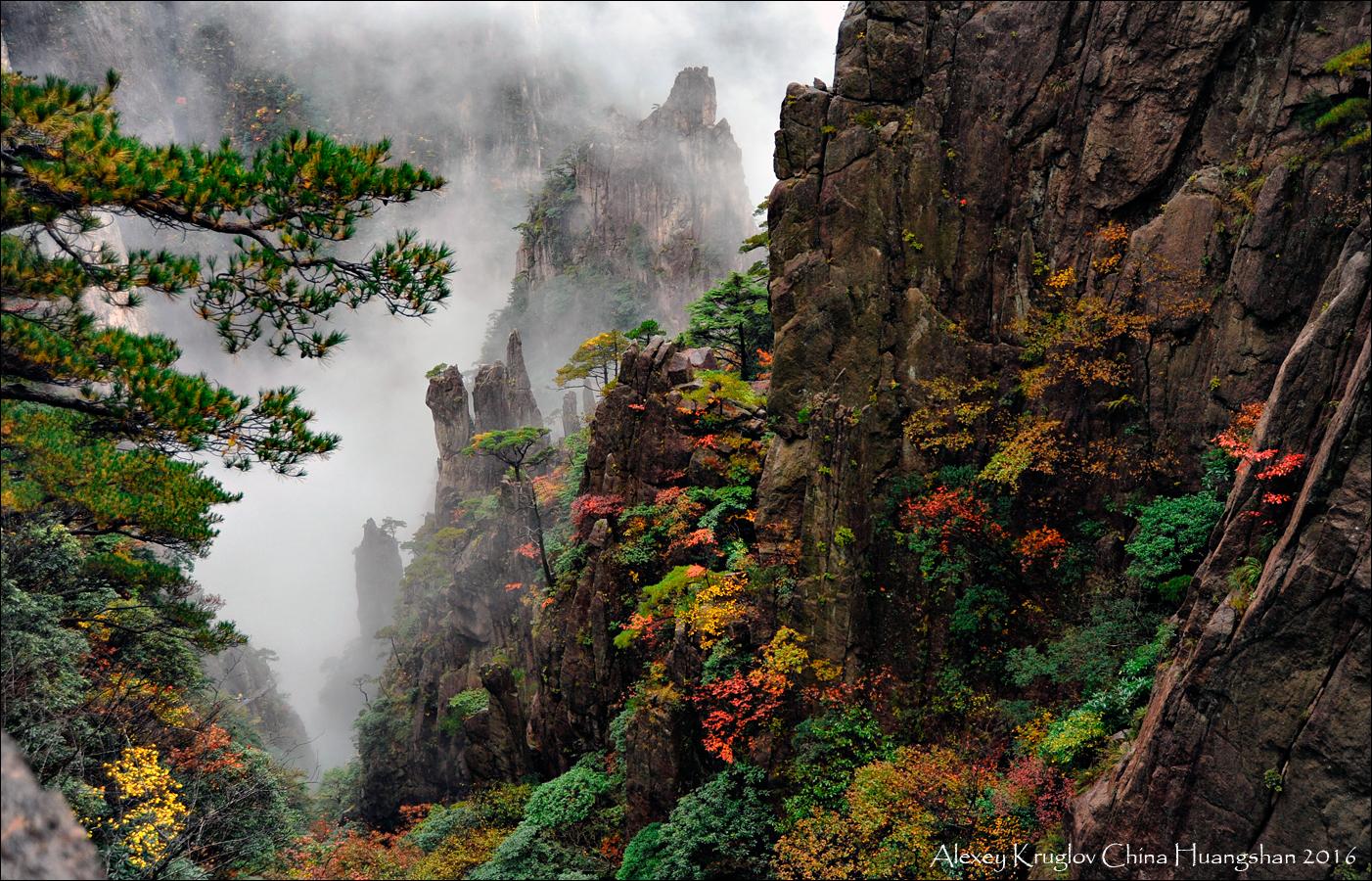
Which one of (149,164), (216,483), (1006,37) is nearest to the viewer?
(149,164)

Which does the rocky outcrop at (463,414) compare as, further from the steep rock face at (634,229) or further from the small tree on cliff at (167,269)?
the small tree on cliff at (167,269)

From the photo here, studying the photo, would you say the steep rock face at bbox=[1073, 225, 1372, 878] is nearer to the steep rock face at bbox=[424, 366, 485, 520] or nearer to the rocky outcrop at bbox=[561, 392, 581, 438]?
the rocky outcrop at bbox=[561, 392, 581, 438]

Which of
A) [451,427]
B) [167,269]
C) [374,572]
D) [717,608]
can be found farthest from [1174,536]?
[374,572]

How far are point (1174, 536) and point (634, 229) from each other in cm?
5864

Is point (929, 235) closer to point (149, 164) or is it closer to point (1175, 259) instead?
point (1175, 259)

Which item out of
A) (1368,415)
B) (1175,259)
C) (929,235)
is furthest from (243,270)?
(1175,259)

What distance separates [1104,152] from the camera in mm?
14453

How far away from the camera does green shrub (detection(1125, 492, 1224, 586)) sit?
11.6 meters

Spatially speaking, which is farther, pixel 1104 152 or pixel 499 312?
pixel 499 312

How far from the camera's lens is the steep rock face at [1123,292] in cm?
820

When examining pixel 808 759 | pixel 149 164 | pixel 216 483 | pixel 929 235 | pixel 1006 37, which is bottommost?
pixel 808 759

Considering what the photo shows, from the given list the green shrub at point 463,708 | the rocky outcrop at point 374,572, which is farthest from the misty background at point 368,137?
the green shrub at point 463,708

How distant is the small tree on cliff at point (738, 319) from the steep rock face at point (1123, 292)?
6.15 m

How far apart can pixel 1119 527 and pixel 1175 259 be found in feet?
17.8
